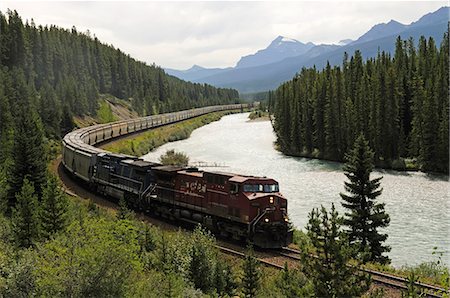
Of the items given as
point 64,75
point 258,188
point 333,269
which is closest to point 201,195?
point 258,188

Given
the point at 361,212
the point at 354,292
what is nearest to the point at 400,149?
the point at 361,212

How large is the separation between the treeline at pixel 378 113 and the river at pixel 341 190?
460 cm

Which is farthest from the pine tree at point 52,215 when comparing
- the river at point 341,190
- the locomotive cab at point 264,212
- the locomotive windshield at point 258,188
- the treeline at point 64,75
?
the treeline at point 64,75

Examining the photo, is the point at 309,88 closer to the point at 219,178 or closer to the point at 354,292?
the point at 219,178

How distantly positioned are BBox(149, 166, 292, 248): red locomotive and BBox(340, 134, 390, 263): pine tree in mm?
4139

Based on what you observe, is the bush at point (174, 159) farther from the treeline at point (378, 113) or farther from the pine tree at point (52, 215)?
the pine tree at point (52, 215)

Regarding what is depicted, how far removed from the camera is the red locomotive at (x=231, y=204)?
85.3 feet

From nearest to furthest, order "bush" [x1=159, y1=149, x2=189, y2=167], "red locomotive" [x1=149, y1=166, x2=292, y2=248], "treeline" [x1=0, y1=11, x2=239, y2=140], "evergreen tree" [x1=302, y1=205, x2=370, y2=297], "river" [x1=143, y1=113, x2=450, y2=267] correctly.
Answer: "evergreen tree" [x1=302, y1=205, x2=370, y2=297]
"red locomotive" [x1=149, y1=166, x2=292, y2=248]
"river" [x1=143, y1=113, x2=450, y2=267]
"bush" [x1=159, y1=149, x2=189, y2=167]
"treeline" [x1=0, y1=11, x2=239, y2=140]

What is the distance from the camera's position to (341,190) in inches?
1857

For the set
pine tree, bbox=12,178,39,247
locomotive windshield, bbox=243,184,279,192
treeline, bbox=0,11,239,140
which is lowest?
pine tree, bbox=12,178,39,247

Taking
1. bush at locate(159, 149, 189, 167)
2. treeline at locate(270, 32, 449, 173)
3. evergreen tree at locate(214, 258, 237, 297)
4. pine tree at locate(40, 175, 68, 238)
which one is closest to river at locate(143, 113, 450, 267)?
treeline at locate(270, 32, 449, 173)

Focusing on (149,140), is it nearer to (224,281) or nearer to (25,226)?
(25,226)

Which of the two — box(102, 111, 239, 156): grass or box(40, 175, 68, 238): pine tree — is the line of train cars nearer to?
box(40, 175, 68, 238): pine tree

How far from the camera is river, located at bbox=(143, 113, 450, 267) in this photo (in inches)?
1223
